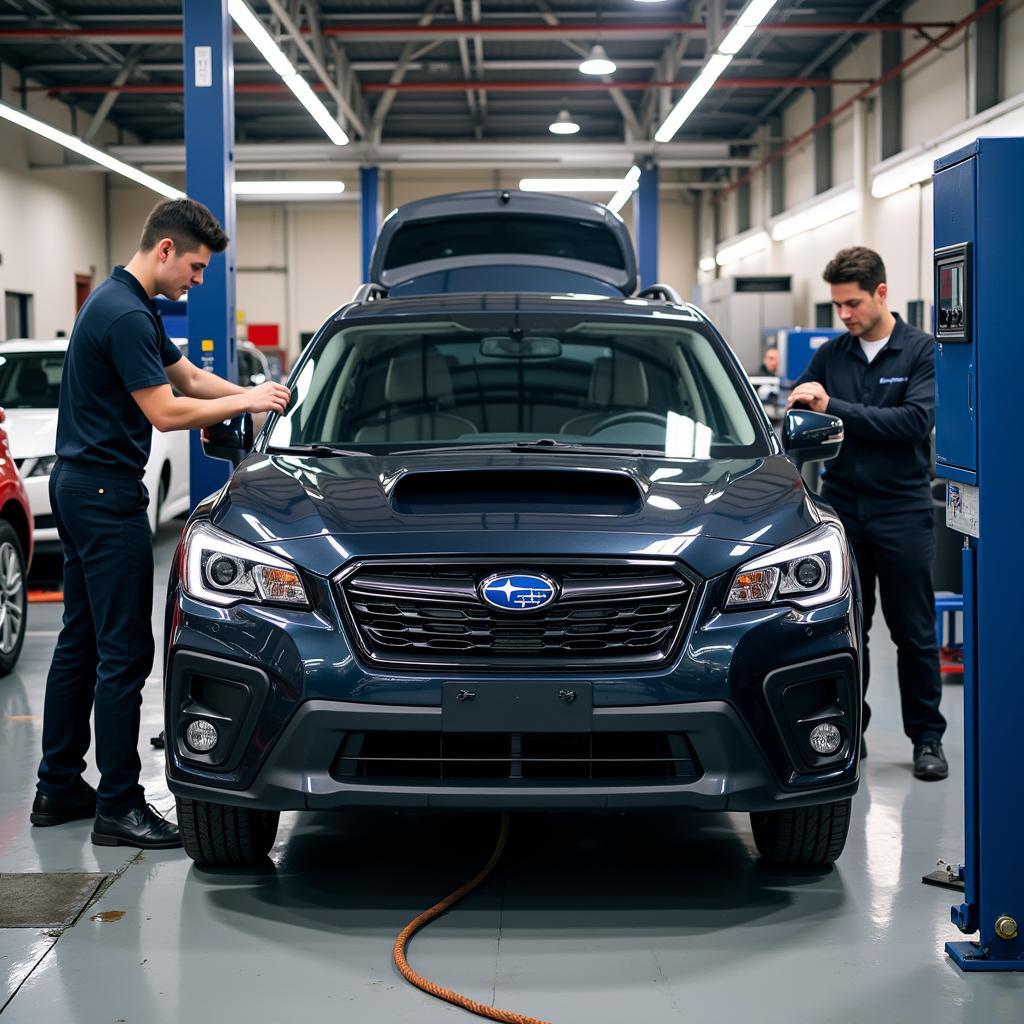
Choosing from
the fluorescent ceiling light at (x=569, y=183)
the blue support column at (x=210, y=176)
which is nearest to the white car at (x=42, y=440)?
the blue support column at (x=210, y=176)

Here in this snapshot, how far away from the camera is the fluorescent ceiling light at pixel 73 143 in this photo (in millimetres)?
15883

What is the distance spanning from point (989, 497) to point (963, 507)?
144 millimetres

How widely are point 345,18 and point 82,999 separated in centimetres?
1582

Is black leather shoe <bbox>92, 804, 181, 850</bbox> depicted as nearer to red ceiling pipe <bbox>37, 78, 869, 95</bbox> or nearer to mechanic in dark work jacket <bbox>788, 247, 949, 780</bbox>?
mechanic in dark work jacket <bbox>788, 247, 949, 780</bbox>

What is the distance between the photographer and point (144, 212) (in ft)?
93.5

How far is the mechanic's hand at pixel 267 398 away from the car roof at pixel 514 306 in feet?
1.78

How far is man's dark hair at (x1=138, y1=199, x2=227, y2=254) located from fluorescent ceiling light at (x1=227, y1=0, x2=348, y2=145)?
11.5 ft

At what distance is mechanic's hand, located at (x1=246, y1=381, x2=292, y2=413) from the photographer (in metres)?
3.84

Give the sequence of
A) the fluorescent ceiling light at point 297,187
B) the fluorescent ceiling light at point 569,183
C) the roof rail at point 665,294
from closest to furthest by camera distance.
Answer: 1. the roof rail at point 665,294
2. the fluorescent ceiling light at point 569,183
3. the fluorescent ceiling light at point 297,187

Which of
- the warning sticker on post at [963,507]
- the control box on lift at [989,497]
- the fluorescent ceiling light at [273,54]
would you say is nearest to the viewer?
the control box on lift at [989,497]

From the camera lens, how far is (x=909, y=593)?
180 inches

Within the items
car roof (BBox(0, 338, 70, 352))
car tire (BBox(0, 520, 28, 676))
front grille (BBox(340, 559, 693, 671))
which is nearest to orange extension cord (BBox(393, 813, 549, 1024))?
front grille (BBox(340, 559, 693, 671))

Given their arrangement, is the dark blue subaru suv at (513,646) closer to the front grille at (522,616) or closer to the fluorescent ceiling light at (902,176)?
the front grille at (522,616)

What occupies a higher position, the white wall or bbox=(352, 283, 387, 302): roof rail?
the white wall
